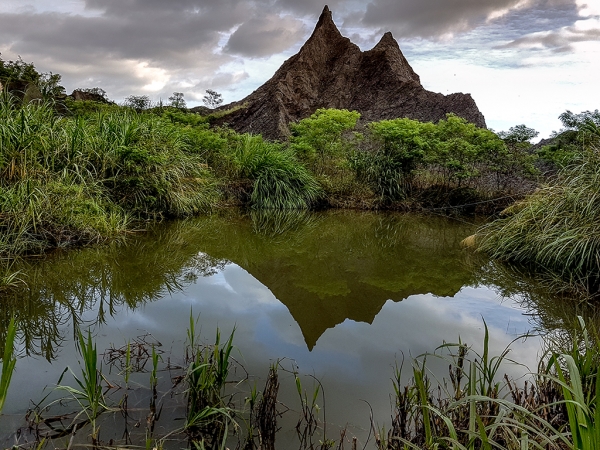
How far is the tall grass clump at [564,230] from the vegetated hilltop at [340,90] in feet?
37.1

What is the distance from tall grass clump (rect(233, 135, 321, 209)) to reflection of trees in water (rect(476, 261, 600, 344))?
548 centimetres

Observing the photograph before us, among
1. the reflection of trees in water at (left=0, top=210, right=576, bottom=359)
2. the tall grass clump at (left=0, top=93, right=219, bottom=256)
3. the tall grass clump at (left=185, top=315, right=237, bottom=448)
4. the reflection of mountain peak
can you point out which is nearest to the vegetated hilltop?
the tall grass clump at (left=0, top=93, right=219, bottom=256)

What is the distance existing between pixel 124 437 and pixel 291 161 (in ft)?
31.5

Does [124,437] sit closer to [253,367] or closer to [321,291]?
[253,367]

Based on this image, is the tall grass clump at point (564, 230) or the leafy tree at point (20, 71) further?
the leafy tree at point (20, 71)

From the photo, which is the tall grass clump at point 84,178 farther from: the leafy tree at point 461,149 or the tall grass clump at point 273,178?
the leafy tree at point 461,149

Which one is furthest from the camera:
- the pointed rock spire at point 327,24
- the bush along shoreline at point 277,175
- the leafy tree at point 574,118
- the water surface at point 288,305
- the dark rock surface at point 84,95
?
the pointed rock spire at point 327,24

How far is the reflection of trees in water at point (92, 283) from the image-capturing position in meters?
3.25

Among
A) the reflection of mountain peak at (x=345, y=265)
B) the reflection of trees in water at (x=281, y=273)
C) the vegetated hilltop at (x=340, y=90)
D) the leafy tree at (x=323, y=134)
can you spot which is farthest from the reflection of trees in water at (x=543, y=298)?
the vegetated hilltop at (x=340, y=90)

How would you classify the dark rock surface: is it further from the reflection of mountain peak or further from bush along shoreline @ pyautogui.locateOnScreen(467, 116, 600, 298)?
bush along shoreline @ pyautogui.locateOnScreen(467, 116, 600, 298)

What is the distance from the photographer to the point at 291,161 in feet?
36.6

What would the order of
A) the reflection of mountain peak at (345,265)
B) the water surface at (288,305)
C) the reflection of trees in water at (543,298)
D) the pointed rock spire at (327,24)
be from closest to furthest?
the water surface at (288,305), the reflection of trees in water at (543,298), the reflection of mountain peak at (345,265), the pointed rock spire at (327,24)

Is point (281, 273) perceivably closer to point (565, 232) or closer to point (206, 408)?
point (565, 232)

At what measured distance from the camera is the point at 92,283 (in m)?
4.30
